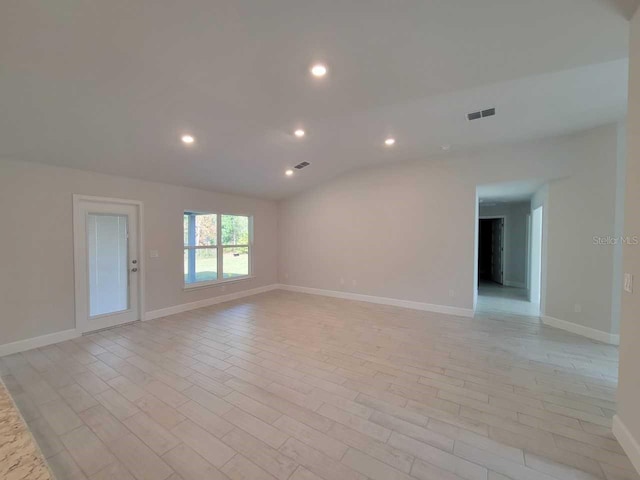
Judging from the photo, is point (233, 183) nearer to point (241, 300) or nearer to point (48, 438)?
point (241, 300)

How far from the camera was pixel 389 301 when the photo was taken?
18.6ft

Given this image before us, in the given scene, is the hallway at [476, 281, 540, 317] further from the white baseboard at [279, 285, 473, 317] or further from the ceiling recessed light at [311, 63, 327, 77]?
the ceiling recessed light at [311, 63, 327, 77]

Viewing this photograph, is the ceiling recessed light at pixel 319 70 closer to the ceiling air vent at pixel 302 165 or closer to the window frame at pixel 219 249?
the ceiling air vent at pixel 302 165

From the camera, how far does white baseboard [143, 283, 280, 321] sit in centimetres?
480

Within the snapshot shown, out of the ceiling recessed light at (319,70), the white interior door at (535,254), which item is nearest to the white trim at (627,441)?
the ceiling recessed light at (319,70)

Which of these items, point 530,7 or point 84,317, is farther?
point 84,317

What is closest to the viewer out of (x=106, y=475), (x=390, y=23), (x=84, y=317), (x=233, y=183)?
(x=106, y=475)

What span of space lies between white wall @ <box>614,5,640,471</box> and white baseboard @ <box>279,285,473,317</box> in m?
3.03

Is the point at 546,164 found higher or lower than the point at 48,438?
higher

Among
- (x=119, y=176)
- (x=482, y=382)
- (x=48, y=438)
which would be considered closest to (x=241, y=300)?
(x=119, y=176)

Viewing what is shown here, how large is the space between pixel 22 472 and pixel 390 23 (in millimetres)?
2799

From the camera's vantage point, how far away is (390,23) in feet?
6.42

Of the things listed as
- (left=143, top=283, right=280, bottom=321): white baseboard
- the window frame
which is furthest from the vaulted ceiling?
(left=143, top=283, right=280, bottom=321): white baseboard

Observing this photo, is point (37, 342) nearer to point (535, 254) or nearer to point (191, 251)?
point (191, 251)
